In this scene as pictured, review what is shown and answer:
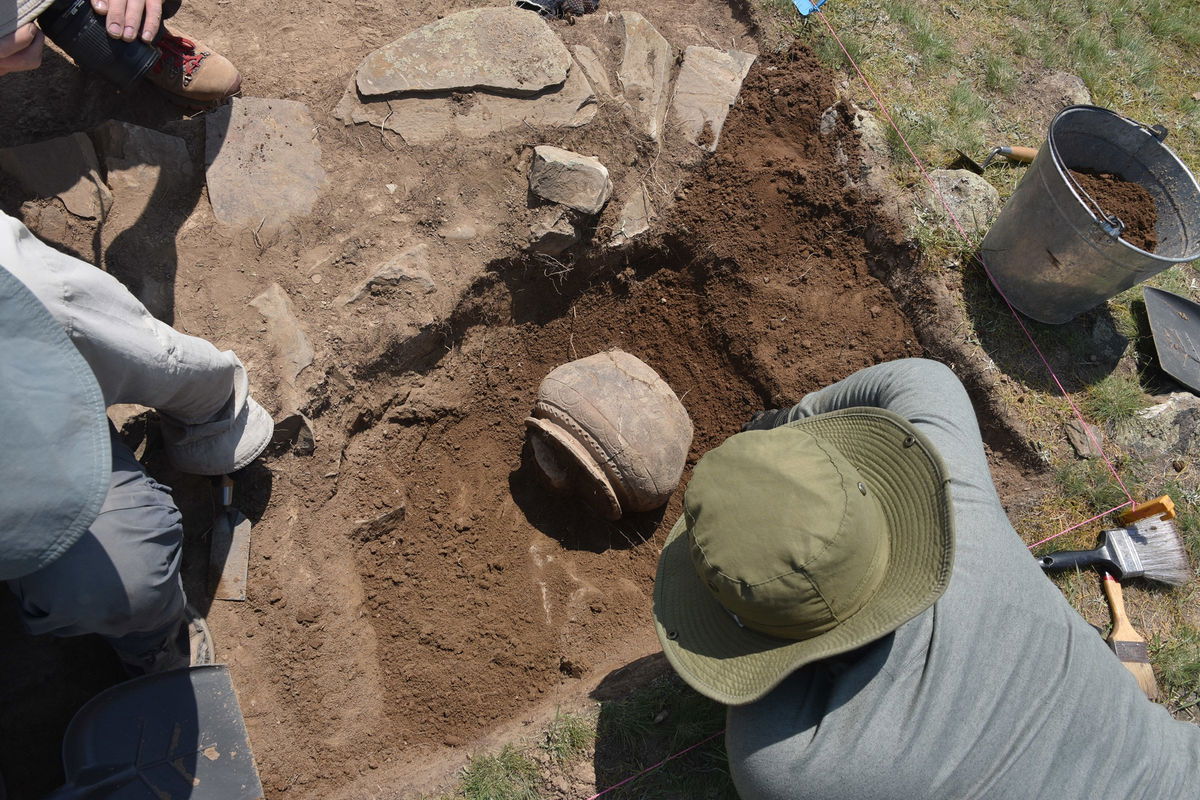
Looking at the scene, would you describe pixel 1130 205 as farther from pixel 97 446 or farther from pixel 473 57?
pixel 97 446

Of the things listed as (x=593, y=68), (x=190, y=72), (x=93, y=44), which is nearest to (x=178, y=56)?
(x=190, y=72)

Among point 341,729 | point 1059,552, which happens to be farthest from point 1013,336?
point 341,729

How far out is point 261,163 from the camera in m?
3.18

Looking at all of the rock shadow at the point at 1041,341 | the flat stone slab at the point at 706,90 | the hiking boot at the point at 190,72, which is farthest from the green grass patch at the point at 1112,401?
the hiking boot at the point at 190,72

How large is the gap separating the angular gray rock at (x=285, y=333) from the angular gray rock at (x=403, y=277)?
22 cm

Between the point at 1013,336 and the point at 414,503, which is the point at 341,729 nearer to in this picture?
the point at 414,503

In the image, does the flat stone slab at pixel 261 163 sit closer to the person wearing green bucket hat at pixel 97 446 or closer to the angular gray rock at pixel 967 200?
the person wearing green bucket hat at pixel 97 446

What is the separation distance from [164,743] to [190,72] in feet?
8.69

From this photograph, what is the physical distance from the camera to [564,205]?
3.41m

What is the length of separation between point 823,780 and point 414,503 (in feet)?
6.77

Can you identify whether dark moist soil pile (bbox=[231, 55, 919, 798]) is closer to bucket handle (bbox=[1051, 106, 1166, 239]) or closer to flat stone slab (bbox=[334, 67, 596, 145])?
flat stone slab (bbox=[334, 67, 596, 145])

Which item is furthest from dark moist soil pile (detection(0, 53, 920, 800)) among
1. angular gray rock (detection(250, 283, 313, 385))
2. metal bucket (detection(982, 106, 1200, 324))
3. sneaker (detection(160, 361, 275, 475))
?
metal bucket (detection(982, 106, 1200, 324))

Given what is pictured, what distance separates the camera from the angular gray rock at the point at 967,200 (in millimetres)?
3740

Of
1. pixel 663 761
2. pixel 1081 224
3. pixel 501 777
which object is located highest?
pixel 1081 224
